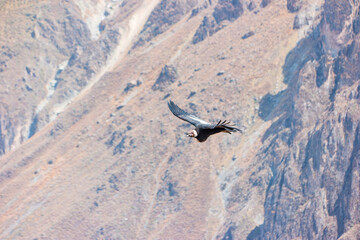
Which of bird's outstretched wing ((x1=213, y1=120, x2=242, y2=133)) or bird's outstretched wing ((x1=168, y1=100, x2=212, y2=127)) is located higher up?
bird's outstretched wing ((x1=213, y1=120, x2=242, y2=133))

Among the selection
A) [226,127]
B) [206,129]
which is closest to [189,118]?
[206,129]

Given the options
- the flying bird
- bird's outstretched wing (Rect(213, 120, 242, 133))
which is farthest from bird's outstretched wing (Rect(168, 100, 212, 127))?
bird's outstretched wing (Rect(213, 120, 242, 133))

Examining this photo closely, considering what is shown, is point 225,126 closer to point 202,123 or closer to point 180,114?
point 202,123

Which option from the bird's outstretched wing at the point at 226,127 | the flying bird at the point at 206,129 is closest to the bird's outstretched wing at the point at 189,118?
the flying bird at the point at 206,129

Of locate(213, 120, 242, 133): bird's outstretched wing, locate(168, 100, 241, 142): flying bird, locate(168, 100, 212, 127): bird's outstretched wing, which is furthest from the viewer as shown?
locate(168, 100, 212, 127): bird's outstretched wing

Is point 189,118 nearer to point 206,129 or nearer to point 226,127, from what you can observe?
point 206,129

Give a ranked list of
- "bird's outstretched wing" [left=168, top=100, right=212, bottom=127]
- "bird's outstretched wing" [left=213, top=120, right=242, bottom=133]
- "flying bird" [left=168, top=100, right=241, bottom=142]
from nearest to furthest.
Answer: "bird's outstretched wing" [left=213, top=120, right=242, bottom=133] → "flying bird" [left=168, top=100, right=241, bottom=142] → "bird's outstretched wing" [left=168, top=100, right=212, bottom=127]

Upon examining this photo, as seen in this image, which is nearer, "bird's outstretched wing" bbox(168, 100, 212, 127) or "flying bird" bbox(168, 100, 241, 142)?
"flying bird" bbox(168, 100, 241, 142)

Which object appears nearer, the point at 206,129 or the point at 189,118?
the point at 206,129

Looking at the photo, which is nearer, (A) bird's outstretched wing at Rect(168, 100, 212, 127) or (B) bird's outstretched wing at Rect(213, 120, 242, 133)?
(B) bird's outstretched wing at Rect(213, 120, 242, 133)

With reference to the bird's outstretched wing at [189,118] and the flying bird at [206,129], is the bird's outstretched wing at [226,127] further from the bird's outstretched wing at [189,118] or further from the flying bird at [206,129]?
the bird's outstretched wing at [189,118]

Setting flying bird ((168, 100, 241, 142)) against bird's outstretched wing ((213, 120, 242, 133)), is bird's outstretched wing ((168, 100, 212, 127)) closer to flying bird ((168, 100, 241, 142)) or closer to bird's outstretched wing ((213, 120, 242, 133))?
flying bird ((168, 100, 241, 142))
